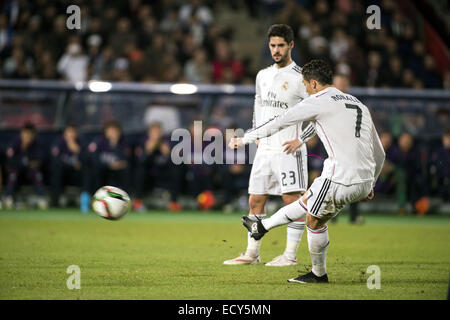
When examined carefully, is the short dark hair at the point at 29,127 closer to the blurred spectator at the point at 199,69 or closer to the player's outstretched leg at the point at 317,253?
the blurred spectator at the point at 199,69

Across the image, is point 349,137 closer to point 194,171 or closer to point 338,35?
point 194,171

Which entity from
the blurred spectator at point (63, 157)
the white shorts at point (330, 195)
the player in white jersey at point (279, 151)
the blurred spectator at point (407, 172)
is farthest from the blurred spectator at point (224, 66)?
the white shorts at point (330, 195)

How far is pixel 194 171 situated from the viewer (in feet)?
53.1

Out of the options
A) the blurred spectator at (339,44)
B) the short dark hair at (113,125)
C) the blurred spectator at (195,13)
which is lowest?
the short dark hair at (113,125)

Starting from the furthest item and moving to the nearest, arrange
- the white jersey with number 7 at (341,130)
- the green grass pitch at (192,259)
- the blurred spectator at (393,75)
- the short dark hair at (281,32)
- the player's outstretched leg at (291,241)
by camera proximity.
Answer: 1. the blurred spectator at (393,75)
2. the player's outstretched leg at (291,241)
3. the short dark hair at (281,32)
4. the white jersey with number 7 at (341,130)
5. the green grass pitch at (192,259)

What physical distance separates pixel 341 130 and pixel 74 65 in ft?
39.0

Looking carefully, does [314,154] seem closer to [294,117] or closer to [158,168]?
[158,168]

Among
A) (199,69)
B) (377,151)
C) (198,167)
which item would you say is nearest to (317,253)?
(377,151)

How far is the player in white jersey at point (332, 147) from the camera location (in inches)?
269

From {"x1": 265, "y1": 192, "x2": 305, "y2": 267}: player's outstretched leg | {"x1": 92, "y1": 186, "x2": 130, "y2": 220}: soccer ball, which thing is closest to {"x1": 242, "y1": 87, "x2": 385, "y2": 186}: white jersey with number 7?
{"x1": 265, "y1": 192, "x2": 305, "y2": 267}: player's outstretched leg

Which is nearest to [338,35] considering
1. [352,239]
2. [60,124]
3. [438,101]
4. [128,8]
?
[438,101]

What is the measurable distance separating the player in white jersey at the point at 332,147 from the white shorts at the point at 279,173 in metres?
1.22

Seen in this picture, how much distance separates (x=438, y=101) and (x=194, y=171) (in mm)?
5417

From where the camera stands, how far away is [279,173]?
827 centimetres
